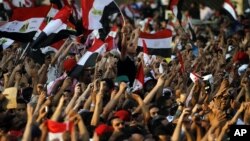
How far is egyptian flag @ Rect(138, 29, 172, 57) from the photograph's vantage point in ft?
54.2

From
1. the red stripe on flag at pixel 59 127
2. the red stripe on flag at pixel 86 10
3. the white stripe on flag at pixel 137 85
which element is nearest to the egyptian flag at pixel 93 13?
the red stripe on flag at pixel 86 10

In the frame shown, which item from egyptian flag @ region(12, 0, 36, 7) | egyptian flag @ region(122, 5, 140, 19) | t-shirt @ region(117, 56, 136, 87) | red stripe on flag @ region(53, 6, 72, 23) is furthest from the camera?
egyptian flag @ region(122, 5, 140, 19)

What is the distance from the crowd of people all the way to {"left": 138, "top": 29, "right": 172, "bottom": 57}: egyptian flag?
0.16 m

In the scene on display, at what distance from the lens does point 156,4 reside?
32062 mm

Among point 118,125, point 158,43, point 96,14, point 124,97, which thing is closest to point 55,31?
point 96,14

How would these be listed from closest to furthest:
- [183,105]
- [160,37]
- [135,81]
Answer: [183,105] < [135,81] < [160,37]

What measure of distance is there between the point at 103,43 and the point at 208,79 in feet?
5.72

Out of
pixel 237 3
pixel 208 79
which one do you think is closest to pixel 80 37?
pixel 208 79

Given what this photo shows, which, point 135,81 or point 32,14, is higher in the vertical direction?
point 32,14

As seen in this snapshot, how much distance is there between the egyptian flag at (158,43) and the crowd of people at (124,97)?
164 millimetres

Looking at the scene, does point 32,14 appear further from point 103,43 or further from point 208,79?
point 208,79

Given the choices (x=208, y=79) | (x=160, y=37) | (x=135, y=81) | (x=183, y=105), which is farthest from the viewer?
(x=160, y=37)

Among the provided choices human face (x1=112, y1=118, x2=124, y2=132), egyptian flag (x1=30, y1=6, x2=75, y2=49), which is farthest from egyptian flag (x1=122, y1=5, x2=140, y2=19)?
human face (x1=112, y1=118, x2=124, y2=132)

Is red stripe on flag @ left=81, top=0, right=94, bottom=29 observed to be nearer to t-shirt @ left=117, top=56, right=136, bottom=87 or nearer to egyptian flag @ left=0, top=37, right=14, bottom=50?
egyptian flag @ left=0, top=37, right=14, bottom=50
